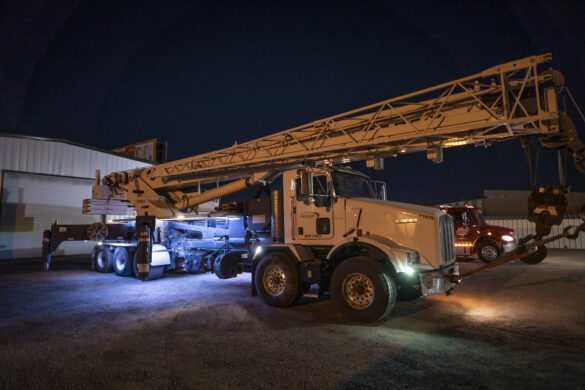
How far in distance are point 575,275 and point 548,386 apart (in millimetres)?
9602

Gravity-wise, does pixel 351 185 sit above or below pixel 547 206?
above

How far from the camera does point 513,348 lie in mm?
4477

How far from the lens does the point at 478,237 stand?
44.2 feet

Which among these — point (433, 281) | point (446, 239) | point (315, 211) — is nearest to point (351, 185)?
point (315, 211)

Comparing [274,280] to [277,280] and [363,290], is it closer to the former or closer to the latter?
[277,280]

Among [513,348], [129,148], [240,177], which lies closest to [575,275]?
[513,348]

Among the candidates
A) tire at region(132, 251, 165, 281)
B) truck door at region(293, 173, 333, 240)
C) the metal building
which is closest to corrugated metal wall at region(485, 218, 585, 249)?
truck door at region(293, 173, 333, 240)

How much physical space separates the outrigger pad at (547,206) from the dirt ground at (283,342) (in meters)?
1.75

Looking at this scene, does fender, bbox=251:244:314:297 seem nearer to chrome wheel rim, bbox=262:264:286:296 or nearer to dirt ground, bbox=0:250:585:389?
chrome wheel rim, bbox=262:264:286:296

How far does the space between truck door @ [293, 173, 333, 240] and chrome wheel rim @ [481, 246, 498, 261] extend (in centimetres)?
1001

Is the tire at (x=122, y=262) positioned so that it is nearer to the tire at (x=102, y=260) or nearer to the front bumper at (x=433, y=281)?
the tire at (x=102, y=260)

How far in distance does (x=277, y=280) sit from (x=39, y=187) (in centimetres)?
Answer: 1802

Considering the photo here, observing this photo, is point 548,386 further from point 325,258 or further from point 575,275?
point 575,275

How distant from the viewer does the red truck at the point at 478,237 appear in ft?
42.9
